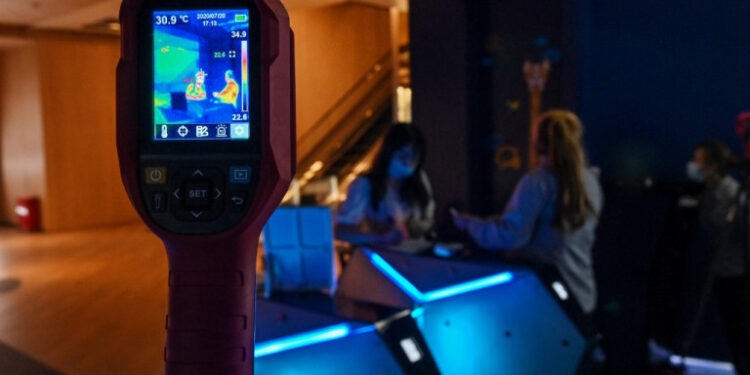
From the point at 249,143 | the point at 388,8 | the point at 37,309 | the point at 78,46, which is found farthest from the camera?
the point at 78,46

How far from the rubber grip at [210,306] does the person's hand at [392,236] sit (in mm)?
1977

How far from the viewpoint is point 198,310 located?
129 cm

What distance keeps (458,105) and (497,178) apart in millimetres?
509

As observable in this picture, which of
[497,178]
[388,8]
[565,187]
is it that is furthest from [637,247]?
[388,8]

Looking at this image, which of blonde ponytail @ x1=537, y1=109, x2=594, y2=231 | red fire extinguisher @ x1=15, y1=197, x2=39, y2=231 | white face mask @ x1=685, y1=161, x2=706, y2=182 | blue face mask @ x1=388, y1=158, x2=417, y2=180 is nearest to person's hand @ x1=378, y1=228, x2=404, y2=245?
blue face mask @ x1=388, y1=158, x2=417, y2=180

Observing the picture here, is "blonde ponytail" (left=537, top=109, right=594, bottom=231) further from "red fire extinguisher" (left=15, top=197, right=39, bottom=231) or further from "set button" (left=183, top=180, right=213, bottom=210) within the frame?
"red fire extinguisher" (left=15, top=197, right=39, bottom=231)

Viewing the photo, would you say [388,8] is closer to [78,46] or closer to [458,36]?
[78,46]

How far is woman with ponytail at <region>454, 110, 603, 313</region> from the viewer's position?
2.79m

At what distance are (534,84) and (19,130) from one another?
335 inches

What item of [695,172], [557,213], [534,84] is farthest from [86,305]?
[695,172]

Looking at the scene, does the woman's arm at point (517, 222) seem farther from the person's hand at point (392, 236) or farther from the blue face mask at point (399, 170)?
the blue face mask at point (399, 170)

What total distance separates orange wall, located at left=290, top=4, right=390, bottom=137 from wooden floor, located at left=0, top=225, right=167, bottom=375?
2866 mm

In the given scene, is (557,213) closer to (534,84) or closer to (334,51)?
(534,84)

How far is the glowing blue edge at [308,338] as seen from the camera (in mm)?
1813
